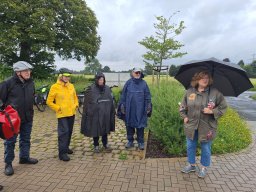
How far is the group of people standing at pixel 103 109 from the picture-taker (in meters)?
4.54

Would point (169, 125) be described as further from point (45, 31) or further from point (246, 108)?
point (45, 31)

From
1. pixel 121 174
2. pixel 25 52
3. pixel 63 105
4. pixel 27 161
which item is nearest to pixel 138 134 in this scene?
pixel 121 174

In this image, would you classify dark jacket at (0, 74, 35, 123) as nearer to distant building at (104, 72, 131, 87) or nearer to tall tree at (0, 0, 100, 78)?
tall tree at (0, 0, 100, 78)

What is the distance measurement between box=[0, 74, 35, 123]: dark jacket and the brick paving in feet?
3.47

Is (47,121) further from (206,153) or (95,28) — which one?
(95,28)

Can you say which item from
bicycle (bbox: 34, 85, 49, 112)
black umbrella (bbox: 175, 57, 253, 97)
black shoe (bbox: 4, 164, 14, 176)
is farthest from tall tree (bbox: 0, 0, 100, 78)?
black umbrella (bbox: 175, 57, 253, 97)

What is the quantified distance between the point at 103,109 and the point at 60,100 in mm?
926

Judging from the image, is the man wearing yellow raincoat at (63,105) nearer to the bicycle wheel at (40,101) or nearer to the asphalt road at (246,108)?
the bicycle wheel at (40,101)

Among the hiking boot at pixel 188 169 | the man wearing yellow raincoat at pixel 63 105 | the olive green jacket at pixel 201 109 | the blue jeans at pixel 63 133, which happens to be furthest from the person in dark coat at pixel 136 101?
the olive green jacket at pixel 201 109

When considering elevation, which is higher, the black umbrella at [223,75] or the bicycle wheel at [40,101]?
the black umbrella at [223,75]

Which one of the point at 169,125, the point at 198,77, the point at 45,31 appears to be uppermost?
the point at 45,31

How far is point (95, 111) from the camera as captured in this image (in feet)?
19.0

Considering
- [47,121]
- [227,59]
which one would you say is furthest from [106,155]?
[47,121]

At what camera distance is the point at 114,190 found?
4.27 metres
